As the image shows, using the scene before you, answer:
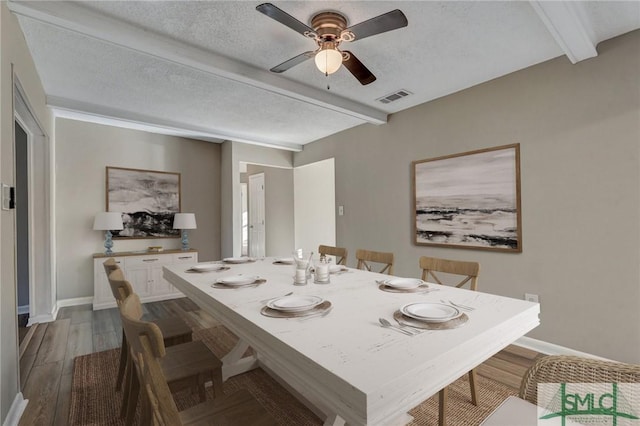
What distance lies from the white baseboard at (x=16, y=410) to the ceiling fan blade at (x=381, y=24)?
2.77 meters

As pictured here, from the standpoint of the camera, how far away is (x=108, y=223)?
13.4ft

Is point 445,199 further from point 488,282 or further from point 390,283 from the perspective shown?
point 390,283

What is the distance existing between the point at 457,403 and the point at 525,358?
3.36 feet

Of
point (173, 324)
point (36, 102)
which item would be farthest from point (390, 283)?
point (36, 102)

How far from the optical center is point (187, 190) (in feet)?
16.8

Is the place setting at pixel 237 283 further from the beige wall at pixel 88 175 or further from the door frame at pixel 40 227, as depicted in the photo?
the beige wall at pixel 88 175

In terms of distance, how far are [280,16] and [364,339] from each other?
1548 mm

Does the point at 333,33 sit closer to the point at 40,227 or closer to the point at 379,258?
the point at 379,258

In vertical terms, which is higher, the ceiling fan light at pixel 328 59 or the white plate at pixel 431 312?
the ceiling fan light at pixel 328 59

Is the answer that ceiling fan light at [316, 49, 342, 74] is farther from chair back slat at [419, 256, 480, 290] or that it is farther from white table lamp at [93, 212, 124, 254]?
white table lamp at [93, 212, 124, 254]

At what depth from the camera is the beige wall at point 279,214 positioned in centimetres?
652

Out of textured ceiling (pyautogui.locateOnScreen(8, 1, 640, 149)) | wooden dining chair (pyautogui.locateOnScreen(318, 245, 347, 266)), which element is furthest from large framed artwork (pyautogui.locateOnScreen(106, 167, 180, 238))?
wooden dining chair (pyautogui.locateOnScreen(318, 245, 347, 266))

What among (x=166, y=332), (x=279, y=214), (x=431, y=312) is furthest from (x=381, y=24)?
(x=279, y=214)

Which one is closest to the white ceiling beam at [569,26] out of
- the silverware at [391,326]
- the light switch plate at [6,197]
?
the silverware at [391,326]
